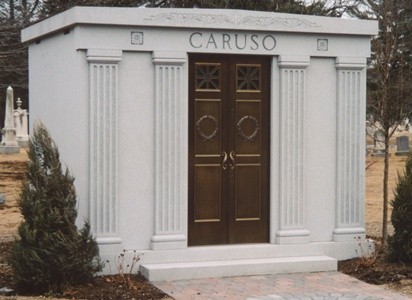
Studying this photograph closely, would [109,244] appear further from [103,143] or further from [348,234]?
[348,234]

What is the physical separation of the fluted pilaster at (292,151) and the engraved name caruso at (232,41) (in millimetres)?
303

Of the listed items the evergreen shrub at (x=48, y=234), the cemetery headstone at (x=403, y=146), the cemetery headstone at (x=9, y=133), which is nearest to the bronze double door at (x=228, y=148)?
the evergreen shrub at (x=48, y=234)

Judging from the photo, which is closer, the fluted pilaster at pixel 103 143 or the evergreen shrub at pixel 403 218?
the fluted pilaster at pixel 103 143

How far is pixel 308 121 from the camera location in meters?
9.98

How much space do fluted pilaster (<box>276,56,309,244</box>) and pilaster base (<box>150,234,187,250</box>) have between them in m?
1.33

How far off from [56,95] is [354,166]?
13.6ft

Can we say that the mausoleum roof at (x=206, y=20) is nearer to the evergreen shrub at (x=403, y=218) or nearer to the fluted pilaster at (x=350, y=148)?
the fluted pilaster at (x=350, y=148)

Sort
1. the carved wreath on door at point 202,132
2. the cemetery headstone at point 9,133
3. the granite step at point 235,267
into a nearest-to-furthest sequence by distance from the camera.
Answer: the granite step at point 235,267 → the carved wreath on door at point 202,132 → the cemetery headstone at point 9,133

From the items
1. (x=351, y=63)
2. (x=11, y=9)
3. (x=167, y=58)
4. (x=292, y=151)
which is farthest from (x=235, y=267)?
(x=11, y=9)

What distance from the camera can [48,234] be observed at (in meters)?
8.11

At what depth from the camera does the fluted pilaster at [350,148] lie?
33.1 feet

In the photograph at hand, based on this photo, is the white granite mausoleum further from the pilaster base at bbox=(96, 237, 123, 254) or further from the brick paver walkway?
the brick paver walkway

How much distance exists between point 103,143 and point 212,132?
4.73 feet

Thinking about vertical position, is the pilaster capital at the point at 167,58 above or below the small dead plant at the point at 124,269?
above
